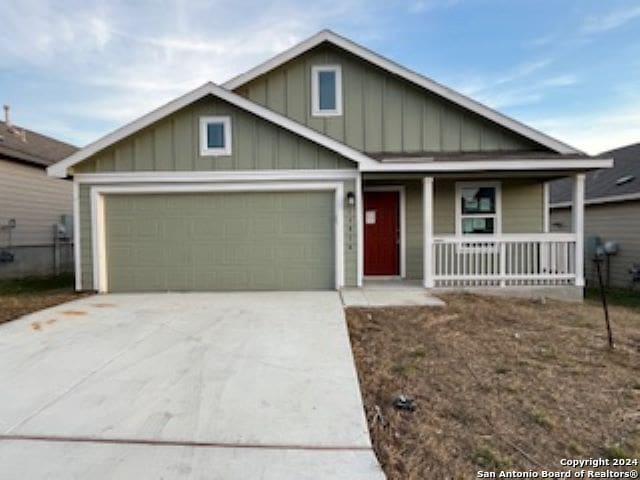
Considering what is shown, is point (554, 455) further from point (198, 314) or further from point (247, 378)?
point (198, 314)

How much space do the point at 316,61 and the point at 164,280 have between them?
625 centimetres

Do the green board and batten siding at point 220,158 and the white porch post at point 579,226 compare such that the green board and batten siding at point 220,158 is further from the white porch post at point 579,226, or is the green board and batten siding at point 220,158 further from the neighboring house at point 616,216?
the neighboring house at point 616,216

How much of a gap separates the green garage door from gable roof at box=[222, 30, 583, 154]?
3187mm

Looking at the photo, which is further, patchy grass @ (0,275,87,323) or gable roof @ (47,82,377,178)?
gable roof @ (47,82,377,178)

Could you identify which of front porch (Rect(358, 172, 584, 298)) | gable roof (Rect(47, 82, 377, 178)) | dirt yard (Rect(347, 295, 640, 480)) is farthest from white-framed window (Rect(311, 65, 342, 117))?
dirt yard (Rect(347, 295, 640, 480))

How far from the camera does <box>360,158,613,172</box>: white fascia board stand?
832 centimetres

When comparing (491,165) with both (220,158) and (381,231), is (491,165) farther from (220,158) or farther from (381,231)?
(220,158)

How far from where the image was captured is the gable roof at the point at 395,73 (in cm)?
943

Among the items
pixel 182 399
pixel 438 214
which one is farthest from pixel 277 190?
pixel 182 399

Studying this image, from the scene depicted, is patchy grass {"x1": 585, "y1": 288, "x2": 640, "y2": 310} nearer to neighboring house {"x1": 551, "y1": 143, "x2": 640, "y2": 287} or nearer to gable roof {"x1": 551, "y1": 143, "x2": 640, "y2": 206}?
neighboring house {"x1": 551, "y1": 143, "x2": 640, "y2": 287}

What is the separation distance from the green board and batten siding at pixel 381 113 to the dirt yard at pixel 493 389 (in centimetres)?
461

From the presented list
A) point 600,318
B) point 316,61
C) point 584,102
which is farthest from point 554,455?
point 584,102

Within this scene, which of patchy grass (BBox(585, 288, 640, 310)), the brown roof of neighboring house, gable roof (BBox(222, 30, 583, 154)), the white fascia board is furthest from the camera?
the brown roof of neighboring house

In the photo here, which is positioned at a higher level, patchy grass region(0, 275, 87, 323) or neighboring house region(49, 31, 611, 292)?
neighboring house region(49, 31, 611, 292)
